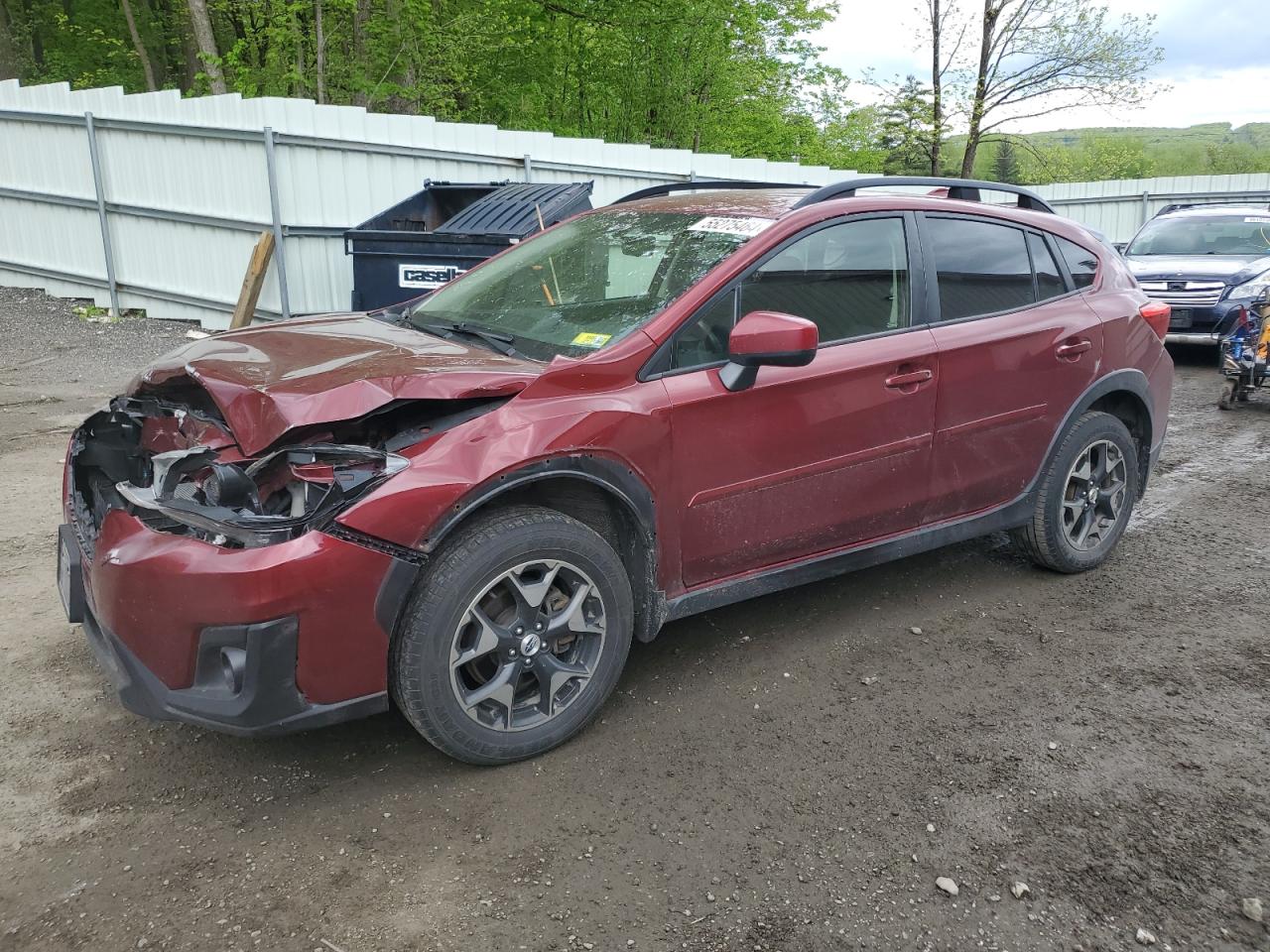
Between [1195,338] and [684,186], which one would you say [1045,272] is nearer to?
[684,186]

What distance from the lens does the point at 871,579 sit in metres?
4.77

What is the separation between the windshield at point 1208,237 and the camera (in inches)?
468

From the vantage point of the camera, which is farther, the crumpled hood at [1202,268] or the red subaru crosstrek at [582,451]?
the crumpled hood at [1202,268]

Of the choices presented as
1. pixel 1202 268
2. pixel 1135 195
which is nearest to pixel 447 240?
pixel 1202 268

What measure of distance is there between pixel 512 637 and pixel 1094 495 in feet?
9.99

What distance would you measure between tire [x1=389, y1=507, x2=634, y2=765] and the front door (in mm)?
423

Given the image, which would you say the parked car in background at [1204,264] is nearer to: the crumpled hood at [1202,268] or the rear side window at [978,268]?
the crumpled hood at [1202,268]

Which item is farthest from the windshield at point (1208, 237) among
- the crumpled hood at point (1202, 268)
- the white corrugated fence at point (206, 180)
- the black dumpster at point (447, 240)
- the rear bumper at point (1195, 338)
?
the black dumpster at point (447, 240)

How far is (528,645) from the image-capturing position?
3.06 m

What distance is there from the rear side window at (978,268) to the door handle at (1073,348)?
0.81 ft

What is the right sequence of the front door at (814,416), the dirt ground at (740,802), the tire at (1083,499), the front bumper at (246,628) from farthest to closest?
the tire at (1083,499), the front door at (814,416), the front bumper at (246,628), the dirt ground at (740,802)

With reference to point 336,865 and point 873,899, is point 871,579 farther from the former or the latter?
point 336,865

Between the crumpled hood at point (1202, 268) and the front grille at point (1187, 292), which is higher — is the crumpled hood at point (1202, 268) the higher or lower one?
the higher one

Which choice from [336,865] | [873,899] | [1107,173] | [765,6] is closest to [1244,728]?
[873,899]
